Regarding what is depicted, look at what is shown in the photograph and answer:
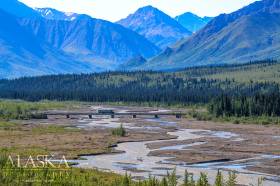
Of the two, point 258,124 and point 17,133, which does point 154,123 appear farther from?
point 17,133

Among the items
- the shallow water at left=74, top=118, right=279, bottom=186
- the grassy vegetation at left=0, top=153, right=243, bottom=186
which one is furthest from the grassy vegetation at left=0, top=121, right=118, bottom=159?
the grassy vegetation at left=0, top=153, right=243, bottom=186

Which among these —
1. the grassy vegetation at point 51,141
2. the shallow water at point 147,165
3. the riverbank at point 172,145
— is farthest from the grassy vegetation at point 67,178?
the grassy vegetation at point 51,141

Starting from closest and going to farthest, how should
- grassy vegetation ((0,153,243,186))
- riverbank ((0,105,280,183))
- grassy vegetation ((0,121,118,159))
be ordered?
grassy vegetation ((0,153,243,186))
riverbank ((0,105,280,183))
grassy vegetation ((0,121,118,159))

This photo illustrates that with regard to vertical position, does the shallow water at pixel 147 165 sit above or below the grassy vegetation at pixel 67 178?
below

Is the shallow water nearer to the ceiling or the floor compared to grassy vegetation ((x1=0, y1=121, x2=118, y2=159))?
nearer to the floor

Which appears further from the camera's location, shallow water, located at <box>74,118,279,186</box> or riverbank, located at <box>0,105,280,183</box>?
riverbank, located at <box>0,105,280,183</box>

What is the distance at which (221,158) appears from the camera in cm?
10225

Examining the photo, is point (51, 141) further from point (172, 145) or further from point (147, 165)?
point (147, 165)

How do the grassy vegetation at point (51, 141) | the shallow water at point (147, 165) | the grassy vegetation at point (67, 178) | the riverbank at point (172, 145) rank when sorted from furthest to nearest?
the grassy vegetation at point (51, 141), the riverbank at point (172, 145), the shallow water at point (147, 165), the grassy vegetation at point (67, 178)

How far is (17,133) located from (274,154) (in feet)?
207

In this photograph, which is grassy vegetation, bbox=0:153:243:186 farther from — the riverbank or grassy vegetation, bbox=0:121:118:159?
grassy vegetation, bbox=0:121:118:159

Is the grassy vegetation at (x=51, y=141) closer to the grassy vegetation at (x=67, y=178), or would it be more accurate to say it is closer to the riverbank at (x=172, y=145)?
the riverbank at (x=172, y=145)

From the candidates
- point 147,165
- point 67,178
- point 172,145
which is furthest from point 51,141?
point 67,178

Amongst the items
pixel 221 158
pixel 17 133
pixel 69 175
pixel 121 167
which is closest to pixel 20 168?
pixel 69 175
